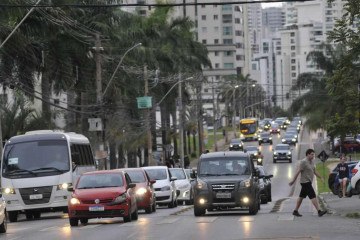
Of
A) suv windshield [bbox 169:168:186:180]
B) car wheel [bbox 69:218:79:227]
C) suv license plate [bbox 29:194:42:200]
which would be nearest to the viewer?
car wheel [bbox 69:218:79:227]

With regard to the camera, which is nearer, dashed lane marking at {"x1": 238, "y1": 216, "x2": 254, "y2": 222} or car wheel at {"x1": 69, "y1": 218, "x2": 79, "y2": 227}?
dashed lane marking at {"x1": 238, "y1": 216, "x2": 254, "y2": 222}

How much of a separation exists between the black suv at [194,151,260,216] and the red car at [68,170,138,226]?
6.75 feet

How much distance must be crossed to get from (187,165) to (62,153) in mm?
55694

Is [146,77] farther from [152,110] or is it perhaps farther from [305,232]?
[305,232]

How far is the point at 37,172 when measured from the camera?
34500mm

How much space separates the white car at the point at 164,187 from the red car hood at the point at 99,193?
11.7m

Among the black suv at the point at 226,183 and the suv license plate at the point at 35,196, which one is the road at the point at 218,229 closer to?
the black suv at the point at 226,183

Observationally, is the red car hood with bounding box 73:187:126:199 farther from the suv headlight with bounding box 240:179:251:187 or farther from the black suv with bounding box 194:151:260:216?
the suv headlight with bounding box 240:179:251:187

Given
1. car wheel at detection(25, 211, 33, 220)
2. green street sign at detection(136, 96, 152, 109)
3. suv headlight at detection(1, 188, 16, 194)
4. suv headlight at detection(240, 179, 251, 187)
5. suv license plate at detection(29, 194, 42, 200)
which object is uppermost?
green street sign at detection(136, 96, 152, 109)

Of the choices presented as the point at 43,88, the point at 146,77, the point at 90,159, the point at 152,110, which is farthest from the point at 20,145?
the point at 152,110

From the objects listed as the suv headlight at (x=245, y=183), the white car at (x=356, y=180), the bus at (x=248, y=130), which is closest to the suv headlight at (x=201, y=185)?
the suv headlight at (x=245, y=183)

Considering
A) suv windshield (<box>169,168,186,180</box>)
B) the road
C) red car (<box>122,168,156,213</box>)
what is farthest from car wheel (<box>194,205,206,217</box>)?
suv windshield (<box>169,168,186,180</box>)

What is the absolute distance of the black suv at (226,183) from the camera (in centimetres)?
2831

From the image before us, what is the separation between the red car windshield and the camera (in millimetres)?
28203
